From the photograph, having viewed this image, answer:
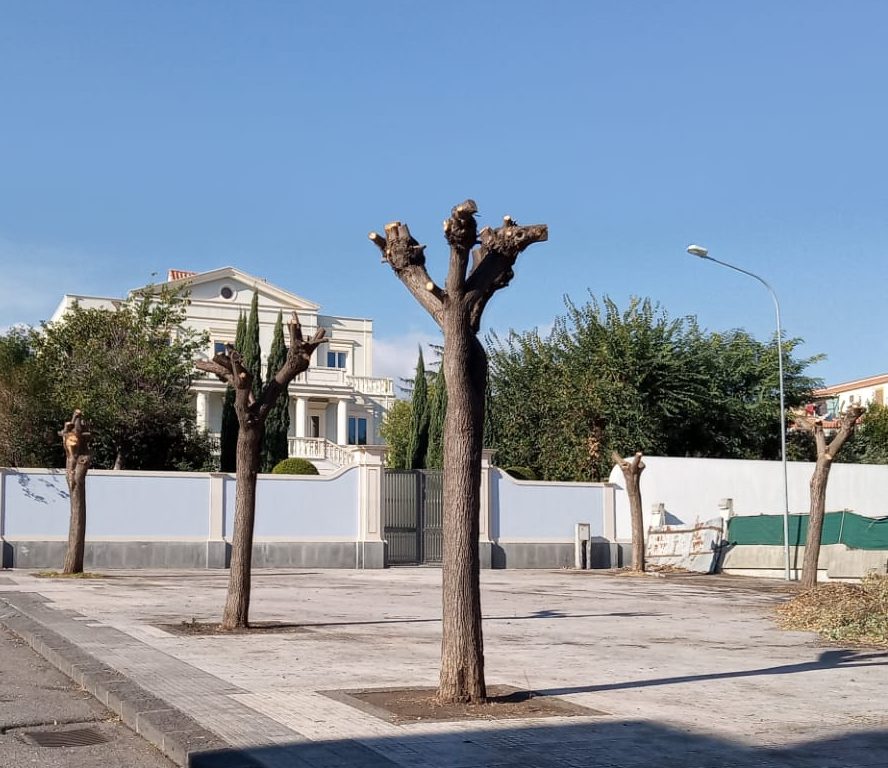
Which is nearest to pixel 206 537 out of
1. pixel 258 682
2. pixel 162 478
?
pixel 162 478

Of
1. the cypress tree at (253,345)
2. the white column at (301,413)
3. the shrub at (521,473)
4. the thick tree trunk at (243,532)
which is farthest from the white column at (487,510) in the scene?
the white column at (301,413)

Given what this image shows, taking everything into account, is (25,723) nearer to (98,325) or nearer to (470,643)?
(470,643)

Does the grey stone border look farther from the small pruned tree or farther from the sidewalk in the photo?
the small pruned tree

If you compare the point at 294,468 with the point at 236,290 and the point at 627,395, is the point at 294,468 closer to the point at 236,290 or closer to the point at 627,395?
the point at 627,395

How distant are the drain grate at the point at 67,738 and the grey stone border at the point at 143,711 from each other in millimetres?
245

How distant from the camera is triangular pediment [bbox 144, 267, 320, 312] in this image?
58781mm

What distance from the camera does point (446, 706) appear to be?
7.73 metres

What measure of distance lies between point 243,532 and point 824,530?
1995 centimetres

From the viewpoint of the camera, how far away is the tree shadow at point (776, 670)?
8929 mm

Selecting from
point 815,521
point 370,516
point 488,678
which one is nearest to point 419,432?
point 370,516

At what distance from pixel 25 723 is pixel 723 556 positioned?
25.2m

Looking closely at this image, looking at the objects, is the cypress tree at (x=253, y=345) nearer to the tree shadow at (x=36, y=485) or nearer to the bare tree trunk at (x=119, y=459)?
the bare tree trunk at (x=119, y=459)

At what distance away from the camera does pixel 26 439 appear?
35.9 metres

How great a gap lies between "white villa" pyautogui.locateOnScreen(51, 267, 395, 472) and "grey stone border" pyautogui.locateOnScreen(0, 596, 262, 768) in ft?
143
